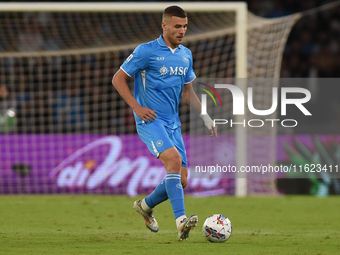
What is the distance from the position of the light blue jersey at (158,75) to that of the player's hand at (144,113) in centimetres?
10

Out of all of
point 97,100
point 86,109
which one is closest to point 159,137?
point 86,109

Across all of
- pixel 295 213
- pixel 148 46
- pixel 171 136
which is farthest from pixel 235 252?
pixel 295 213

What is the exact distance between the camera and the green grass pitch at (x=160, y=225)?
550 centimetres

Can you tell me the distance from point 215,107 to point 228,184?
Answer: 4.45ft

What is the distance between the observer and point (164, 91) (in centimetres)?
600

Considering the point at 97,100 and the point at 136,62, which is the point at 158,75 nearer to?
the point at 136,62

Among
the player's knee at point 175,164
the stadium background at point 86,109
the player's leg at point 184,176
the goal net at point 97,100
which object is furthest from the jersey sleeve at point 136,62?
the stadium background at point 86,109

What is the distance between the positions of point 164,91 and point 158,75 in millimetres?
154

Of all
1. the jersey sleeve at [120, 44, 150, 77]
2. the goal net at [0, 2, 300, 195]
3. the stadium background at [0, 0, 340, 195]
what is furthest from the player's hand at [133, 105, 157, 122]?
the stadium background at [0, 0, 340, 195]

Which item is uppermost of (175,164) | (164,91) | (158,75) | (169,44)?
(169,44)

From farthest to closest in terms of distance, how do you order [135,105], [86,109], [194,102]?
[86,109], [194,102], [135,105]

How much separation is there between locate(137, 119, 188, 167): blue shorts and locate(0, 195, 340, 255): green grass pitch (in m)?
0.83

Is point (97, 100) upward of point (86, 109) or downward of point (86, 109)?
upward

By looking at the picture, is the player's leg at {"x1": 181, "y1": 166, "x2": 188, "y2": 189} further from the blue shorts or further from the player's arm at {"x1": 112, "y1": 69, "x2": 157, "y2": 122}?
the player's arm at {"x1": 112, "y1": 69, "x2": 157, "y2": 122}
